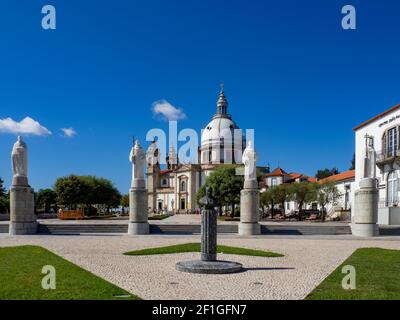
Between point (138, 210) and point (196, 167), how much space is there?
237 feet

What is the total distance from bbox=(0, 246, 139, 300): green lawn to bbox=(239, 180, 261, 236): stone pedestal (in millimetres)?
14413

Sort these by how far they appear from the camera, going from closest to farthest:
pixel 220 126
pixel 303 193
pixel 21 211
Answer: pixel 21 211 < pixel 303 193 < pixel 220 126

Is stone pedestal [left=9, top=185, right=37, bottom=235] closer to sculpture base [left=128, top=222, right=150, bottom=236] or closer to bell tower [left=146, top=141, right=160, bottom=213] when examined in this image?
sculpture base [left=128, top=222, right=150, bottom=236]

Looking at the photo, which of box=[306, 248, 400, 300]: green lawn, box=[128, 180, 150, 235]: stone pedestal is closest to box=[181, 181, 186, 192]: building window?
box=[128, 180, 150, 235]: stone pedestal

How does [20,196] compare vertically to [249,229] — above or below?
above

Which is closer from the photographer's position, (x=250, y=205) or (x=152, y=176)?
(x=250, y=205)

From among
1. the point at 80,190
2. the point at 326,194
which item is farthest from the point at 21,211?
the point at 80,190

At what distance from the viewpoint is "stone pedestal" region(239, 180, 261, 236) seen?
2581 centimetres

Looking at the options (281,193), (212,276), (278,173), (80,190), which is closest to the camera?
(212,276)

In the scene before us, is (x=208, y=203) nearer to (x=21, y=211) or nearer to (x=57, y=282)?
(x=57, y=282)

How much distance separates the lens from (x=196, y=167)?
98000 millimetres

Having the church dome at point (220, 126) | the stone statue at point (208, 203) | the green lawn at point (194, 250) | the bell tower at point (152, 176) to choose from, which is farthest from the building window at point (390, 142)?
the bell tower at point (152, 176)
